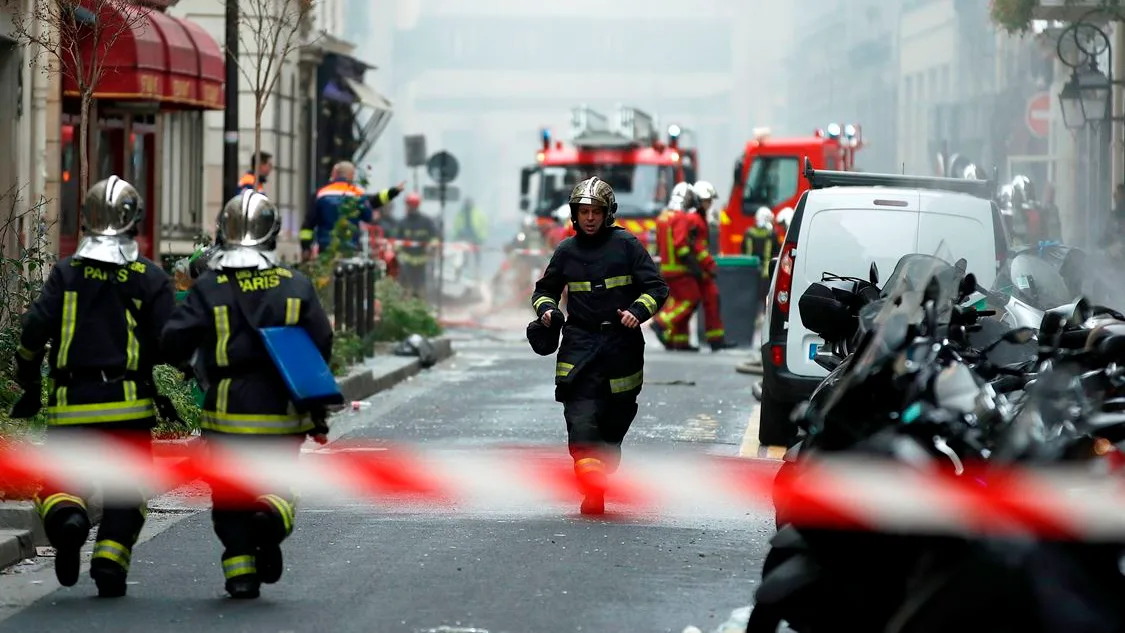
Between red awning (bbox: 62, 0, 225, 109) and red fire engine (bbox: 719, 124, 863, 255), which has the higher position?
red awning (bbox: 62, 0, 225, 109)

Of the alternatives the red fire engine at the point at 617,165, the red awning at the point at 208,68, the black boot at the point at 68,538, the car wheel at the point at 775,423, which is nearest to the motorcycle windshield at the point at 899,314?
the black boot at the point at 68,538

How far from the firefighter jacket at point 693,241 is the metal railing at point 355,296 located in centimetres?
305

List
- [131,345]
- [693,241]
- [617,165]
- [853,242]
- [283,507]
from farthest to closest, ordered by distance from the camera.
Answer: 1. [617,165]
2. [693,241]
3. [853,242]
4. [131,345]
5. [283,507]

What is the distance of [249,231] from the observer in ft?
26.5

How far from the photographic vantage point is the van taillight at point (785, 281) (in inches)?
510

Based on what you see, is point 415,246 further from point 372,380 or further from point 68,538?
point 68,538

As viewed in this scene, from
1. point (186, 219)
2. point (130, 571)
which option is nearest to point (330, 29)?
point (186, 219)

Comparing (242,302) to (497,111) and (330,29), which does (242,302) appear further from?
(497,111)

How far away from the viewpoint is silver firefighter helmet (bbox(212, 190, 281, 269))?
805 centimetres

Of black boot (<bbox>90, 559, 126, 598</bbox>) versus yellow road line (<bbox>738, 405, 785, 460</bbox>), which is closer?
black boot (<bbox>90, 559, 126, 598</bbox>)

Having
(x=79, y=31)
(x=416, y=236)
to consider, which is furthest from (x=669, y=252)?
(x=416, y=236)

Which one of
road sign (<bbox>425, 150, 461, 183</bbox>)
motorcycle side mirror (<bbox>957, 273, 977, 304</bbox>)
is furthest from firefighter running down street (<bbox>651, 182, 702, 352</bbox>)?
motorcycle side mirror (<bbox>957, 273, 977, 304</bbox>)

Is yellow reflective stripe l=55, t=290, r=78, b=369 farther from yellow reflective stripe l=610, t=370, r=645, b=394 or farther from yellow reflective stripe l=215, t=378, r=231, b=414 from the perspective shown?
yellow reflective stripe l=610, t=370, r=645, b=394

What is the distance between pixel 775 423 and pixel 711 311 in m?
9.09
